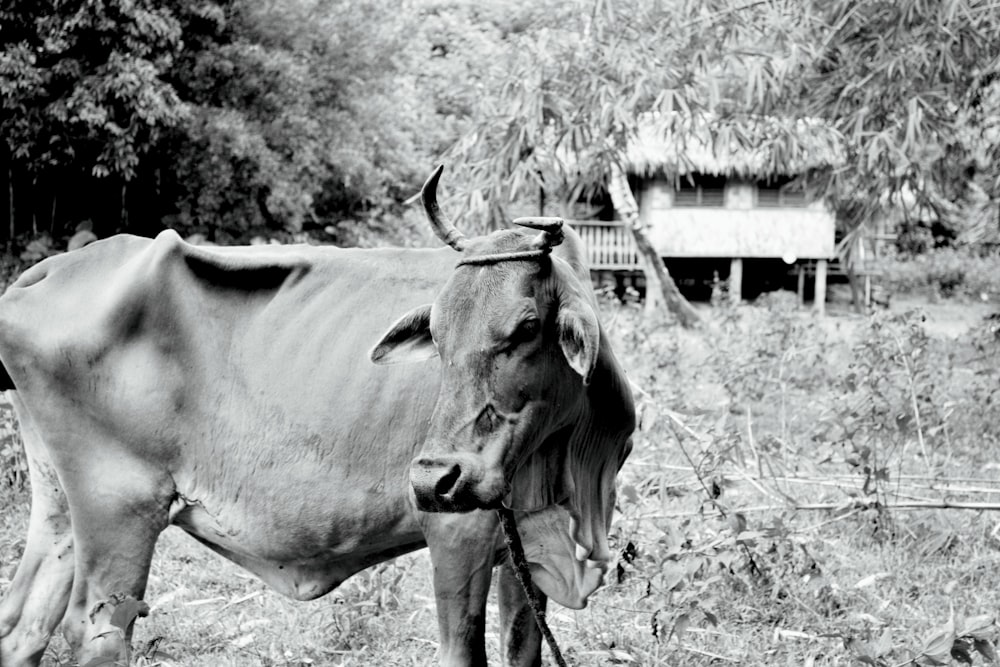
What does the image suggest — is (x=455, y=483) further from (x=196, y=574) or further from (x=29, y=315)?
(x=196, y=574)

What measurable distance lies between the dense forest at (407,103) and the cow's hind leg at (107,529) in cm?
391

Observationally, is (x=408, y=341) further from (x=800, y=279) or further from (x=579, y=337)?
(x=800, y=279)

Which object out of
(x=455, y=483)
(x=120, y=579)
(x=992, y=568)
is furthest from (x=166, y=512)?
(x=992, y=568)

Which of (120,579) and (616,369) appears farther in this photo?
(120,579)

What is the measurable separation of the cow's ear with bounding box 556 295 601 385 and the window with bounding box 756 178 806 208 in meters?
19.1

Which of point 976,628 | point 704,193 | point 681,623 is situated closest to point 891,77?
point 681,623

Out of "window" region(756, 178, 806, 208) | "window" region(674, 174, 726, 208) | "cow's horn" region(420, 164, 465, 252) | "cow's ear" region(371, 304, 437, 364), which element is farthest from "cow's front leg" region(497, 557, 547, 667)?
"window" region(756, 178, 806, 208)

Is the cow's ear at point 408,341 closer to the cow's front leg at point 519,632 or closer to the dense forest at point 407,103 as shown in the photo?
the cow's front leg at point 519,632

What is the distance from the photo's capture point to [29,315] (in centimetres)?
316

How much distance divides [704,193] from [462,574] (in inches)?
753

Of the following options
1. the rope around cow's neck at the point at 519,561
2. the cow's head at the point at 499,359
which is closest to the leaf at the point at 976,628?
the rope around cow's neck at the point at 519,561

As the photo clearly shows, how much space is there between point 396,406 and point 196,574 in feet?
8.38

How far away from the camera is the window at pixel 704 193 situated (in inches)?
822

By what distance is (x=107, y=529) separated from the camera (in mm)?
3072
